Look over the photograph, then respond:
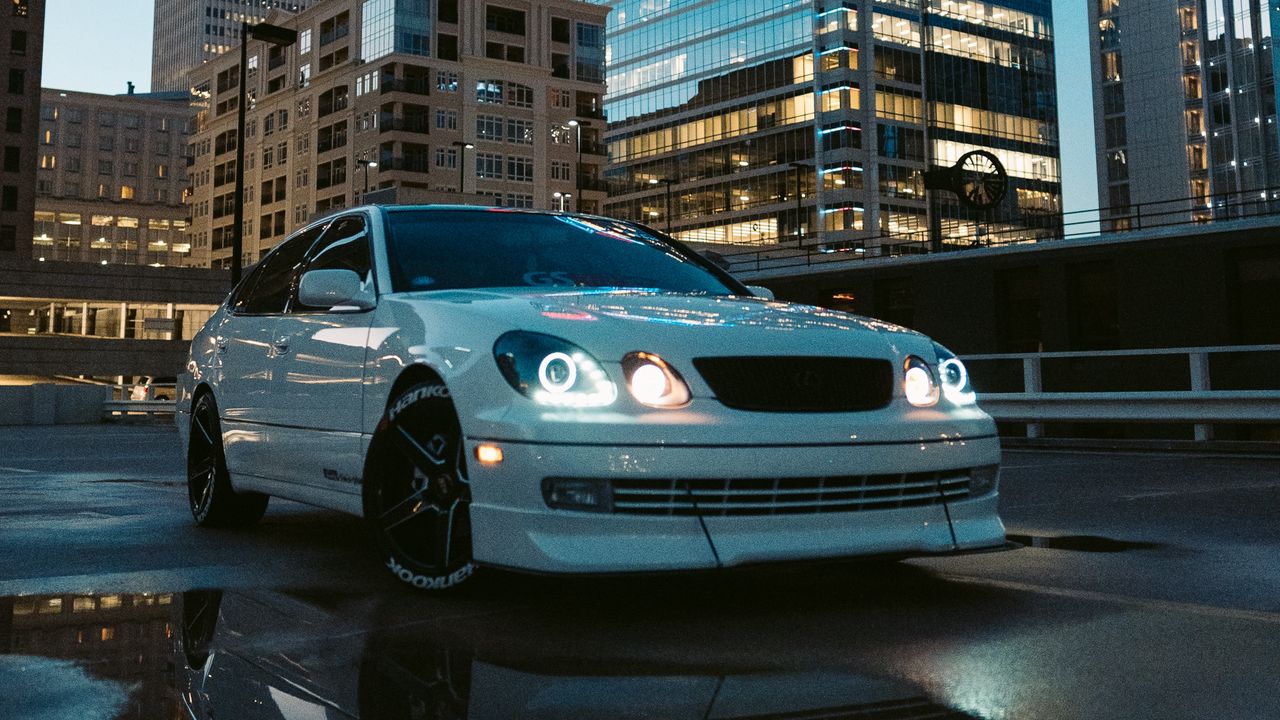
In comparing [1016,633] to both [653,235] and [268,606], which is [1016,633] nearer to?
[268,606]

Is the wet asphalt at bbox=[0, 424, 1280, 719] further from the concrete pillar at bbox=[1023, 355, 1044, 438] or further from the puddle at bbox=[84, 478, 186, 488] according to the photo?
the concrete pillar at bbox=[1023, 355, 1044, 438]

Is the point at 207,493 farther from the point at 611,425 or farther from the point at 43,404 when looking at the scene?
the point at 43,404

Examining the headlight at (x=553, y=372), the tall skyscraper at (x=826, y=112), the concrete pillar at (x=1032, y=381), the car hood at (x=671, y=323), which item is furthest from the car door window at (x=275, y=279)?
the tall skyscraper at (x=826, y=112)

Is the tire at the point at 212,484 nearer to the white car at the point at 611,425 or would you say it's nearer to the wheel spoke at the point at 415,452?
the white car at the point at 611,425

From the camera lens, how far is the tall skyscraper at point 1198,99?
8506 cm

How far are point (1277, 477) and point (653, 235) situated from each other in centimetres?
601

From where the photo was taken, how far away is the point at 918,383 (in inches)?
175

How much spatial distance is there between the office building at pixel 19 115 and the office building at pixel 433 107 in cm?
1766

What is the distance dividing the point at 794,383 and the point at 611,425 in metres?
0.66

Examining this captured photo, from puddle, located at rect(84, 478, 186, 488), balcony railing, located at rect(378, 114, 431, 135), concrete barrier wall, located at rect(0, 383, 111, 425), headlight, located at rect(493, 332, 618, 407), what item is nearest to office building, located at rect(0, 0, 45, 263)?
balcony railing, located at rect(378, 114, 431, 135)

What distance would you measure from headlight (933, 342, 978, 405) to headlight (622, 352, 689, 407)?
1.15m

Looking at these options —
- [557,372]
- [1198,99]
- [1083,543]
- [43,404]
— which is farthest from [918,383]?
[1198,99]

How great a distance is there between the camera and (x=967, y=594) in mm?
4355

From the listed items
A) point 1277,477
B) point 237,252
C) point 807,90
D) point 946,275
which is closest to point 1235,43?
point 807,90
